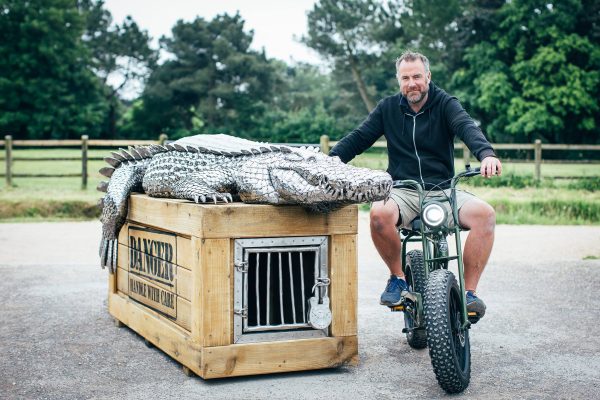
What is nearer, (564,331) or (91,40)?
(564,331)

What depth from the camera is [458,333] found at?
10.2 feet

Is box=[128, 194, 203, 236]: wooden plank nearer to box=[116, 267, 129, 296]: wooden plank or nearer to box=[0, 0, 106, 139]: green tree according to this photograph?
box=[116, 267, 129, 296]: wooden plank

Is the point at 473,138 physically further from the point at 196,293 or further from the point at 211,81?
the point at 211,81

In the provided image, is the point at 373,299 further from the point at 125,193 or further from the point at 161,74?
the point at 161,74

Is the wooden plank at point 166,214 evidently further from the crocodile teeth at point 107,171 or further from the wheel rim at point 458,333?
the wheel rim at point 458,333

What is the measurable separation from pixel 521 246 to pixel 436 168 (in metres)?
5.32

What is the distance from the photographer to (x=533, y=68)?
2981 centimetres


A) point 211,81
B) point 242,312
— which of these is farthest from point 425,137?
point 211,81

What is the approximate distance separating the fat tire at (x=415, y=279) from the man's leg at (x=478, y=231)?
31cm

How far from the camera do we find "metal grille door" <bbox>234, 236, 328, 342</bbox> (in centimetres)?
329

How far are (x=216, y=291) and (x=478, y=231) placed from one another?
1.36 meters

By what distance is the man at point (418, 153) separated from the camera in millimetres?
3422


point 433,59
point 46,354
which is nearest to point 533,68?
point 433,59

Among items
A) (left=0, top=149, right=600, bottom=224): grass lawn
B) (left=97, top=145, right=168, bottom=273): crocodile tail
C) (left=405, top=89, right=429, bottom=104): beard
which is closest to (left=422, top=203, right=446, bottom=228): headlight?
(left=405, top=89, right=429, bottom=104): beard
